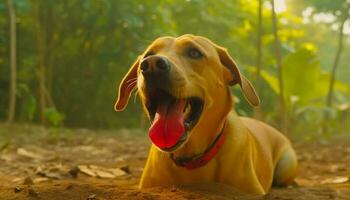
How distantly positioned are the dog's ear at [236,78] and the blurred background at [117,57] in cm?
459

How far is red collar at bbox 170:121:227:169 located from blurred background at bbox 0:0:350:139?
483 cm

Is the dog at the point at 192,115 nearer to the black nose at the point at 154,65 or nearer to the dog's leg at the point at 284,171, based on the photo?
the black nose at the point at 154,65

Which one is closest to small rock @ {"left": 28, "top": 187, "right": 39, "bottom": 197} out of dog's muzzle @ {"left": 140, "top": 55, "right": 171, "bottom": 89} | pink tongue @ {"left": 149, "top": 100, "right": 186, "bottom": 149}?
pink tongue @ {"left": 149, "top": 100, "right": 186, "bottom": 149}

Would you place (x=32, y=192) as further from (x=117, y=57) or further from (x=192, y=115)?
(x=117, y=57)

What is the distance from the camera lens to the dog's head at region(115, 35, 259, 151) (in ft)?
8.71

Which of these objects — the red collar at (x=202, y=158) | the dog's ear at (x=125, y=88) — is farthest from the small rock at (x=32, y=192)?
the dog's ear at (x=125, y=88)

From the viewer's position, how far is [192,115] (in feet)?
9.50

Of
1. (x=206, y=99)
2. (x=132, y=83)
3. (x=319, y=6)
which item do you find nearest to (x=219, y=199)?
(x=206, y=99)

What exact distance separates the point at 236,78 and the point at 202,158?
506mm

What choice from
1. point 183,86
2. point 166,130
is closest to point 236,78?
point 183,86

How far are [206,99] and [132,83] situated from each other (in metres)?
0.61

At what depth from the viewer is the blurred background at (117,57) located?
8375 mm

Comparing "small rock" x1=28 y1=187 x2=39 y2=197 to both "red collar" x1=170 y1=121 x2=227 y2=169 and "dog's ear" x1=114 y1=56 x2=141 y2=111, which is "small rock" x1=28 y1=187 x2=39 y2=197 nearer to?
"red collar" x1=170 y1=121 x2=227 y2=169

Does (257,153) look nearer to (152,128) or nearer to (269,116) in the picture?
(152,128)
